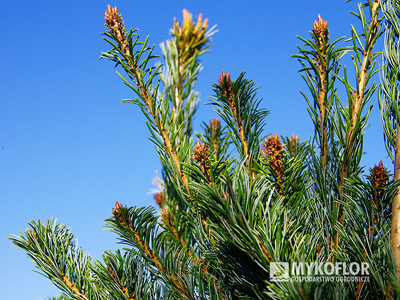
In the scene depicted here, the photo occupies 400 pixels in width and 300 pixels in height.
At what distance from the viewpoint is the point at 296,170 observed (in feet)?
5.81

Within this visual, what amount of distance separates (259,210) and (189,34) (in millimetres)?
2260

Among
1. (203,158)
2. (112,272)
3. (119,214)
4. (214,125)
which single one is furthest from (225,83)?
(112,272)

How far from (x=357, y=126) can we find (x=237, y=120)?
70cm

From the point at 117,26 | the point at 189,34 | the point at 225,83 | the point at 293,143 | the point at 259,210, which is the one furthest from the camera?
the point at 189,34

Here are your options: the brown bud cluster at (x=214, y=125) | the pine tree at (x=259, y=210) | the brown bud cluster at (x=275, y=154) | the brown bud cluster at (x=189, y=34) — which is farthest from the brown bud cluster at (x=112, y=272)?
the brown bud cluster at (x=189, y=34)

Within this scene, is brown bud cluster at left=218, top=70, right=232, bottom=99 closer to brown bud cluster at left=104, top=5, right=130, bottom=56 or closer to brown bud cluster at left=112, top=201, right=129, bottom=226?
brown bud cluster at left=104, top=5, right=130, bottom=56

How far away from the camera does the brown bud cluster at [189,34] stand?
11.0 feet

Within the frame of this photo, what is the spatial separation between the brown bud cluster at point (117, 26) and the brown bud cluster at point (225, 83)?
54cm

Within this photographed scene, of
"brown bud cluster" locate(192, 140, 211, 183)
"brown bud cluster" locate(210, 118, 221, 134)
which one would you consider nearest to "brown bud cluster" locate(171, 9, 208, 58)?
"brown bud cluster" locate(210, 118, 221, 134)

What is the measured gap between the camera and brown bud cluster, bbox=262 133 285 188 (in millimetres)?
1739

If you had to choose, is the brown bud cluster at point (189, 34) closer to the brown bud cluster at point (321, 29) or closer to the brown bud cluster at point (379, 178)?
the brown bud cluster at point (321, 29)

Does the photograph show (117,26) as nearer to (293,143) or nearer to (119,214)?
(119,214)

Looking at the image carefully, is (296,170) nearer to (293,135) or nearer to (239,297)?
(239,297)

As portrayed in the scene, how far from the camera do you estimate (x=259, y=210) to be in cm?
152
